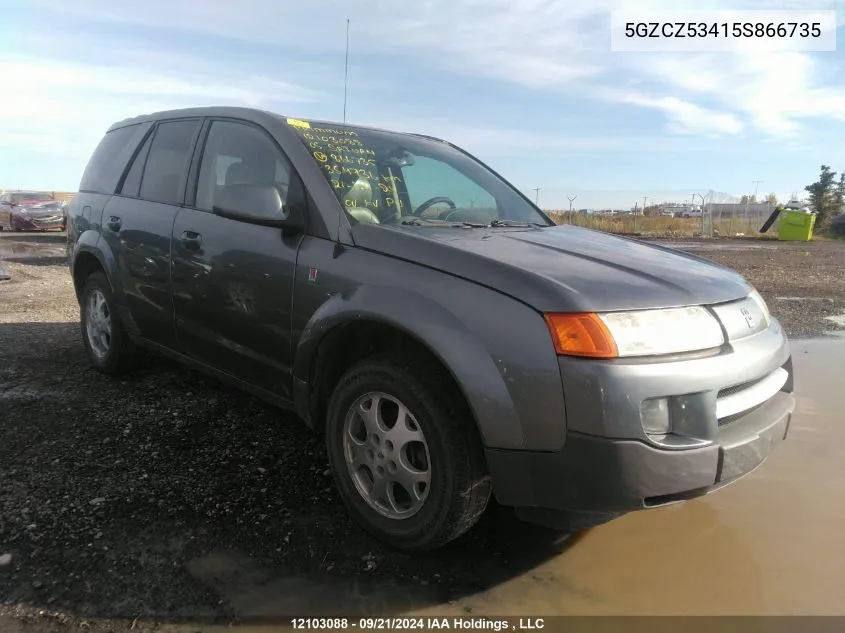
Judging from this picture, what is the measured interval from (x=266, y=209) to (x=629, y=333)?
5.57 feet

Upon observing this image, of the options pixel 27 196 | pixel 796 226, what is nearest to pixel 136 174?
pixel 27 196

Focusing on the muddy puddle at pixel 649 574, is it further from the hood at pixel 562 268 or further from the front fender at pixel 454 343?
the hood at pixel 562 268

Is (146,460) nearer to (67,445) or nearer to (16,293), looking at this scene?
(67,445)

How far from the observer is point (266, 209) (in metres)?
2.82

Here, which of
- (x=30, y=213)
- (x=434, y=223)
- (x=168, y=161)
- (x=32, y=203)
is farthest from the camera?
(x=32, y=203)

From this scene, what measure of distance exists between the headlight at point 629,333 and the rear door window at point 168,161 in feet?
8.56

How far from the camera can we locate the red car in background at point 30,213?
19.6m

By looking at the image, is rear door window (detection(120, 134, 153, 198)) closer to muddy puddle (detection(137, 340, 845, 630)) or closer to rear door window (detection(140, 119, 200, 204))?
rear door window (detection(140, 119, 200, 204))

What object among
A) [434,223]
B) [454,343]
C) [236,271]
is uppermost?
[434,223]

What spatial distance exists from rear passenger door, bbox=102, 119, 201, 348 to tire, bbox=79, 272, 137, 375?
22 cm

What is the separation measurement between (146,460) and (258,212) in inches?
57.5

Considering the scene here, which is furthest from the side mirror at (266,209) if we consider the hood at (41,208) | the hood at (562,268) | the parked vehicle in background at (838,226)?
the parked vehicle in background at (838,226)

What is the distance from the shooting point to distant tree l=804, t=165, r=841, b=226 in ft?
111

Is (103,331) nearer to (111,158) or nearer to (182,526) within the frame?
(111,158)
